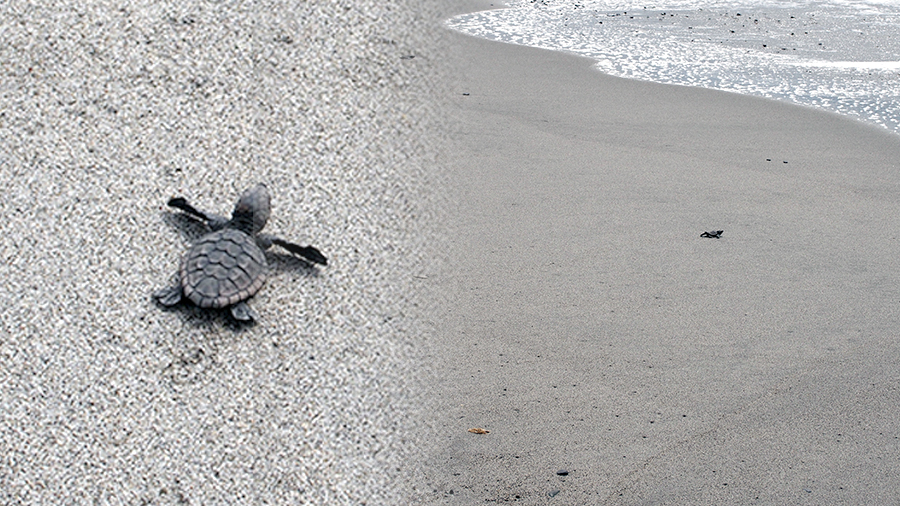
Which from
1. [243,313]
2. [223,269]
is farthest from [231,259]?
[243,313]

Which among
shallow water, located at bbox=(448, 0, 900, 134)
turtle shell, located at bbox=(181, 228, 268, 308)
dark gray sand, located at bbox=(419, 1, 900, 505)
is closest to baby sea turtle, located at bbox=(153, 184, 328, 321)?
turtle shell, located at bbox=(181, 228, 268, 308)

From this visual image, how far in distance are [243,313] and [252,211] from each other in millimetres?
407

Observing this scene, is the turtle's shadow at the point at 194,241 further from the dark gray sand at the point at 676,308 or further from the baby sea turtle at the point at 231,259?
the dark gray sand at the point at 676,308

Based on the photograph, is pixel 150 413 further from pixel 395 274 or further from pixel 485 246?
pixel 485 246

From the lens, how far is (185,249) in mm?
2320

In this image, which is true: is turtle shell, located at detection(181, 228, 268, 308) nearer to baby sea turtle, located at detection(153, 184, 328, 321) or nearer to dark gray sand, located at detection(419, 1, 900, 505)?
baby sea turtle, located at detection(153, 184, 328, 321)

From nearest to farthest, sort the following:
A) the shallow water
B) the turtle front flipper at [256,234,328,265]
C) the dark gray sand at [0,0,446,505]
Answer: the dark gray sand at [0,0,446,505] < the turtle front flipper at [256,234,328,265] < the shallow water

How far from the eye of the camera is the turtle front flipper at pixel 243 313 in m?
2.09

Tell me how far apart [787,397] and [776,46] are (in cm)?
429

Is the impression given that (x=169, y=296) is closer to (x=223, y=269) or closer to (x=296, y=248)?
(x=223, y=269)

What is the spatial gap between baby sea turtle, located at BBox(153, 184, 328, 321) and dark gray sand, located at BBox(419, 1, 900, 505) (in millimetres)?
637

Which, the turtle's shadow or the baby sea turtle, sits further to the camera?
the turtle's shadow

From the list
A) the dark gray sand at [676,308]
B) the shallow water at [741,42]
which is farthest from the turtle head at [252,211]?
the shallow water at [741,42]

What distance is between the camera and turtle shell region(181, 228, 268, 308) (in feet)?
6.85
